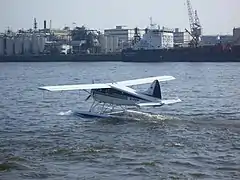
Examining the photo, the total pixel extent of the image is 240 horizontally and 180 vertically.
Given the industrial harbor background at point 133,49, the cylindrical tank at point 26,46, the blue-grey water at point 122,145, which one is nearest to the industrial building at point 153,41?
the industrial harbor background at point 133,49

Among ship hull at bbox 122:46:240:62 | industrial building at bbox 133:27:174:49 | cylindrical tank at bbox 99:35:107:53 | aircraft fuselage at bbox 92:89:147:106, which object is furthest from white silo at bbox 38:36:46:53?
aircraft fuselage at bbox 92:89:147:106

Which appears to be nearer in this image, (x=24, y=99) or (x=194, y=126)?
(x=194, y=126)

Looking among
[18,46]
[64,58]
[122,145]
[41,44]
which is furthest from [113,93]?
[18,46]

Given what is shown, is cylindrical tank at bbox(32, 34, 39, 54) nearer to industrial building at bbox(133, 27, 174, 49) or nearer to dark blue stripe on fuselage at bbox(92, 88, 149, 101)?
industrial building at bbox(133, 27, 174, 49)

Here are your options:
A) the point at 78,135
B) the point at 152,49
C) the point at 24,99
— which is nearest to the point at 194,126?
the point at 78,135

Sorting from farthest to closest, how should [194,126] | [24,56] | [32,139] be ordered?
[24,56]
[194,126]
[32,139]

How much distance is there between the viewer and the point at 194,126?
24719 mm

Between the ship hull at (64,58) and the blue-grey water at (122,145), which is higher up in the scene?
the ship hull at (64,58)

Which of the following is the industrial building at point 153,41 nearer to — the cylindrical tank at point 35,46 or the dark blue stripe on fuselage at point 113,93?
the cylindrical tank at point 35,46

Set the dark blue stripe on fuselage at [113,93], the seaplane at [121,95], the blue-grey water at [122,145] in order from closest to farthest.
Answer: the blue-grey water at [122,145], the seaplane at [121,95], the dark blue stripe on fuselage at [113,93]

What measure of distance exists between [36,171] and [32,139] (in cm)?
561

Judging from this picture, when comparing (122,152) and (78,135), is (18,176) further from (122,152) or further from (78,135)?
(78,135)

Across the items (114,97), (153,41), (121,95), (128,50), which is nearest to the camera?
(121,95)

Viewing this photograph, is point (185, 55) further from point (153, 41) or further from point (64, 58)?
point (64, 58)
